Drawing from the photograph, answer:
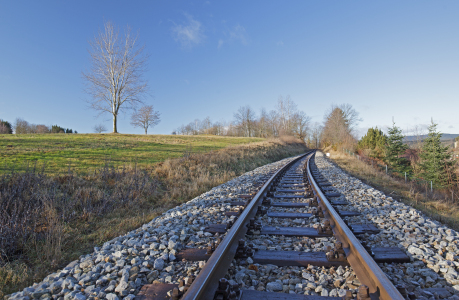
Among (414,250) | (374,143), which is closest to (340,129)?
(374,143)

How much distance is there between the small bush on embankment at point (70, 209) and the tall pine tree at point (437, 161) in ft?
51.9

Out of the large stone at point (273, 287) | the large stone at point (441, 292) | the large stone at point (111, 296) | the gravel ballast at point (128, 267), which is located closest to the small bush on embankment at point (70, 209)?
the gravel ballast at point (128, 267)

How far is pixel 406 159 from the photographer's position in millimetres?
27219

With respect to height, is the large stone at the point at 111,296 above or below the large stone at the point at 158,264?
below

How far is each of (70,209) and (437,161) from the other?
→ 21411mm

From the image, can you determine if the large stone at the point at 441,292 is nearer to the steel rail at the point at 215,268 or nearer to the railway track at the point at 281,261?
the railway track at the point at 281,261

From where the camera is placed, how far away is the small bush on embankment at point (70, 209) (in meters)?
3.10

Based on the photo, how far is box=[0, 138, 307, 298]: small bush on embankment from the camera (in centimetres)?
310

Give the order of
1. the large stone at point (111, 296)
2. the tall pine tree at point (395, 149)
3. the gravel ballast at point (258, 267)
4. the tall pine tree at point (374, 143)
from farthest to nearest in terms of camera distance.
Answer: the tall pine tree at point (374, 143) < the tall pine tree at point (395, 149) < the gravel ballast at point (258, 267) < the large stone at point (111, 296)

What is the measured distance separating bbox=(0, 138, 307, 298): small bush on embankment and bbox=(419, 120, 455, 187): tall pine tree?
1583 cm

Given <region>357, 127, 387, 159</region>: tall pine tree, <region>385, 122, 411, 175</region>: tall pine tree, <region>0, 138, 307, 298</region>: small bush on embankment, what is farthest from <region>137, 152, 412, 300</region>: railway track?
<region>357, 127, 387, 159</region>: tall pine tree

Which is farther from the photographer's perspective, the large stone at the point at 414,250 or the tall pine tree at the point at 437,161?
the tall pine tree at the point at 437,161

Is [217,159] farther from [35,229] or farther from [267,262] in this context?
[267,262]

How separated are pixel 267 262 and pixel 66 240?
10.3 ft
